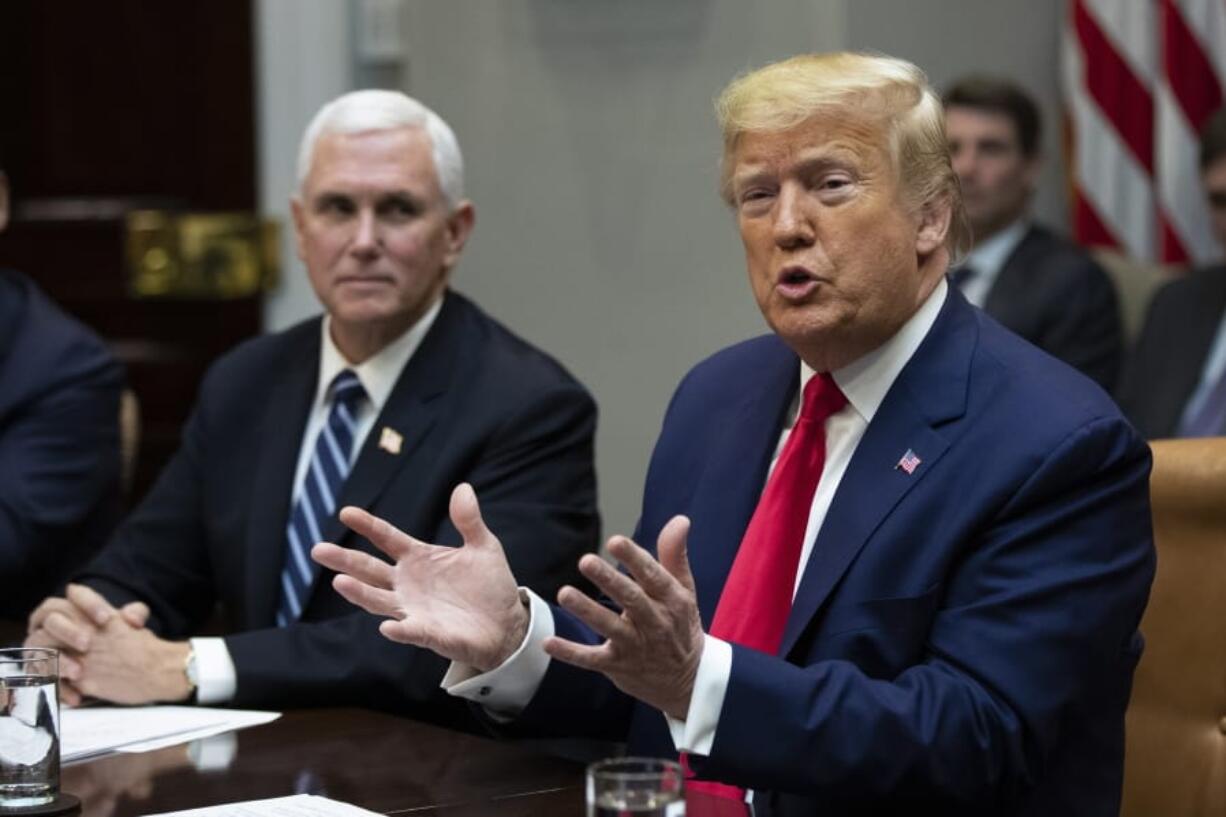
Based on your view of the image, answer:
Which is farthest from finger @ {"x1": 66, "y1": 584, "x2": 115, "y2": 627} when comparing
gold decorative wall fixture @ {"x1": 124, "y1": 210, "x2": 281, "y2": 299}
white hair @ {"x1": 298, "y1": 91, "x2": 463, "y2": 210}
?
gold decorative wall fixture @ {"x1": 124, "y1": 210, "x2": 281, "y2": 299}

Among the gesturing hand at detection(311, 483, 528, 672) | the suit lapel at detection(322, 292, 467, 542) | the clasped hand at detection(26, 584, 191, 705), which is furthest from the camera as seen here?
the suit lapel at detection(322, 292, 467, 542)

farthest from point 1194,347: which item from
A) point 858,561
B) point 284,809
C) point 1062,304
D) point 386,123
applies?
point 284,809

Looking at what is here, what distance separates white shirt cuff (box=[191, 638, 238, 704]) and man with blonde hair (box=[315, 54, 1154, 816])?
0.49 m

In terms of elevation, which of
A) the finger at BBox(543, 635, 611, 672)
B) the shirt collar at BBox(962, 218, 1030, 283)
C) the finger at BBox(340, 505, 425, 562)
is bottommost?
the shirt collar at BBox(962, 218, 1030, 283)

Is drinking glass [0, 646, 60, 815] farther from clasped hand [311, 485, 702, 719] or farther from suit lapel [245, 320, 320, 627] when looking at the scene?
suit lapel [245, 320, 320, 627]

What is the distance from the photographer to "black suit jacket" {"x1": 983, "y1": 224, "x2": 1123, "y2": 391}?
4844mm

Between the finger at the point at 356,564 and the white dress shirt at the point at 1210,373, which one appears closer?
the finger at the point at 356,564

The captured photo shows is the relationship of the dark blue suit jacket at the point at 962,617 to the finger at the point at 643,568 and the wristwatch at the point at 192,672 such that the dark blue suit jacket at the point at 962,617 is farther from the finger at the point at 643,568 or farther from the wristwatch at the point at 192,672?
the wristwatch at the point at 192,672

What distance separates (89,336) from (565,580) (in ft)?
4.14

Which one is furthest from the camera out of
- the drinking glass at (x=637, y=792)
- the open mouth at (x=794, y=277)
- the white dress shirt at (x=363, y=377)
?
the white dress shirt at (x=363, y=377)

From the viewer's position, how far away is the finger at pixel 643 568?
6.15 feet

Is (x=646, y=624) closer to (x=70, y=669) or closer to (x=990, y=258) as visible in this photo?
(x=70, y=669)

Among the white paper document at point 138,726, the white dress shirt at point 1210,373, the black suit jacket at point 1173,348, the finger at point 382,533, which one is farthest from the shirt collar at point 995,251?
the finger at point 382,533

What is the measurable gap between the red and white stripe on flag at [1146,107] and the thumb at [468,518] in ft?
10.4
